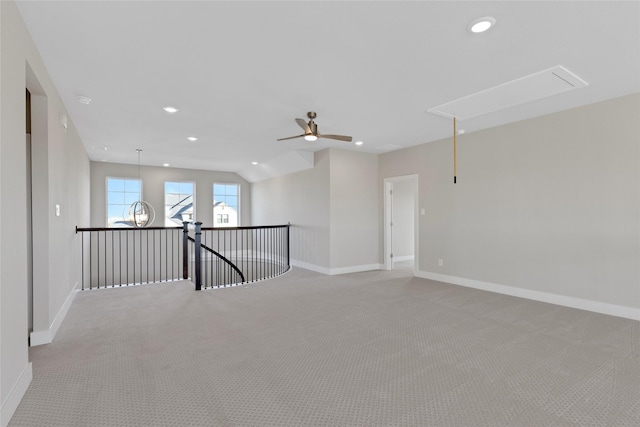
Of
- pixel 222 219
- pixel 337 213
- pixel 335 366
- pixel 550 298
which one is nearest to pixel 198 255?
pixel 337 213

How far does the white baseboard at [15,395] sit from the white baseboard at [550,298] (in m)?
5.60

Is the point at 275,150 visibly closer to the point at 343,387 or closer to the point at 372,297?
the point at 372,297

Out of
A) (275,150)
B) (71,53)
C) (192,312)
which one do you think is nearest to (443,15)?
(71,53)

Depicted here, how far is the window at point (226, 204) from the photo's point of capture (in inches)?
404

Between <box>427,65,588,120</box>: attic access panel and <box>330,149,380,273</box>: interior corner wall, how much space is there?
8.96 feet

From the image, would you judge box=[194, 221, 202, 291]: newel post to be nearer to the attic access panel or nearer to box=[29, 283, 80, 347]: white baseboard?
box=[29, 283, 80, 347]: white baseboard

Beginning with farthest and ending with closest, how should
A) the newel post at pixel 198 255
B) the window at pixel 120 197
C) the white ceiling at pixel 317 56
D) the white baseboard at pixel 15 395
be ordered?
the window at pixel 120 197
the newel post at pixel 198 255
the white ceiling at pixel 317 56
the white baseboard at pixel 15 395

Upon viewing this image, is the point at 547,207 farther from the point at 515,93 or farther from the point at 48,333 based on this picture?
the point at 48,333

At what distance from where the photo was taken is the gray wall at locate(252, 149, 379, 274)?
659 centimetres

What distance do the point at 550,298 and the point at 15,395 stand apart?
18.7ft

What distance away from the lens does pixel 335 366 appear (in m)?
2.55

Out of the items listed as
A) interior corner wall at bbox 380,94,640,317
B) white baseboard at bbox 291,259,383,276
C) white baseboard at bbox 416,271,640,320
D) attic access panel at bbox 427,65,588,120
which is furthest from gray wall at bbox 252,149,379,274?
attic access panel at bbox 427,65,588,120

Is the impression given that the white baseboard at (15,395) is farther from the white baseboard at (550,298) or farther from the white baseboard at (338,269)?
the white baseboard at (550,298)

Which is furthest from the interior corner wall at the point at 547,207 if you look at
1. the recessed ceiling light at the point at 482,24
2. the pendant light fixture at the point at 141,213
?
the pendant light fixture at the point at 141,213
